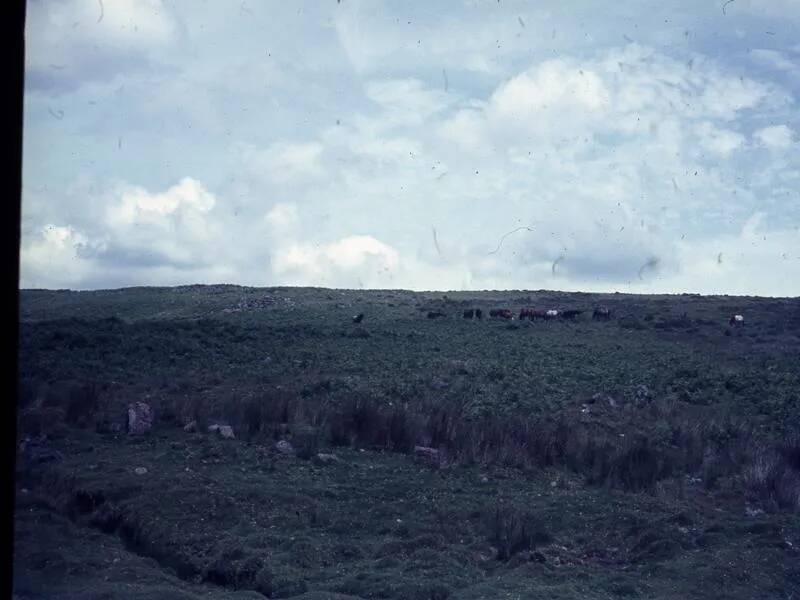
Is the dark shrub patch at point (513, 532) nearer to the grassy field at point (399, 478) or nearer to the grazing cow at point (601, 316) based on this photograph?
the grassy field at point (399, 478)

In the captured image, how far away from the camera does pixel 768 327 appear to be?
145 ft

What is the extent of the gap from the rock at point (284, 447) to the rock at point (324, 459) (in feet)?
1.80

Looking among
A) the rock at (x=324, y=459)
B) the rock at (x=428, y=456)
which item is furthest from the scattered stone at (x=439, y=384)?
the rock at (x=324, y=459)

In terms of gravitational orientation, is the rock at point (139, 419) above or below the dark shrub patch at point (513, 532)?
above

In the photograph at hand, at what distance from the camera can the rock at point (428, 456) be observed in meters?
13.4

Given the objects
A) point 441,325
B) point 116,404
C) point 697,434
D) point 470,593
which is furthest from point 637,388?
point 441,325

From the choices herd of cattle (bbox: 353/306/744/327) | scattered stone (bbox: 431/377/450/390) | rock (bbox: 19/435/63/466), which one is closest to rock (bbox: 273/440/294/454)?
rock (bbox: 19/435/63/466)

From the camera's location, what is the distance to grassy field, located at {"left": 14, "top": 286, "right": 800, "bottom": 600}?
8.76 m

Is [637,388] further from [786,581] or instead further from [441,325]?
[441,325]

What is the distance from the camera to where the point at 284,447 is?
13.9m

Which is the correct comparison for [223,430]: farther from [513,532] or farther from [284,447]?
[513,532]

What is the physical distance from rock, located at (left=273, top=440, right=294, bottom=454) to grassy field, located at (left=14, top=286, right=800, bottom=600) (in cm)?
22

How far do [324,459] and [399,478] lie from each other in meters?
1.50

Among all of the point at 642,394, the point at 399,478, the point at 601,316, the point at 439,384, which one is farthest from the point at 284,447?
the point at 601,316
